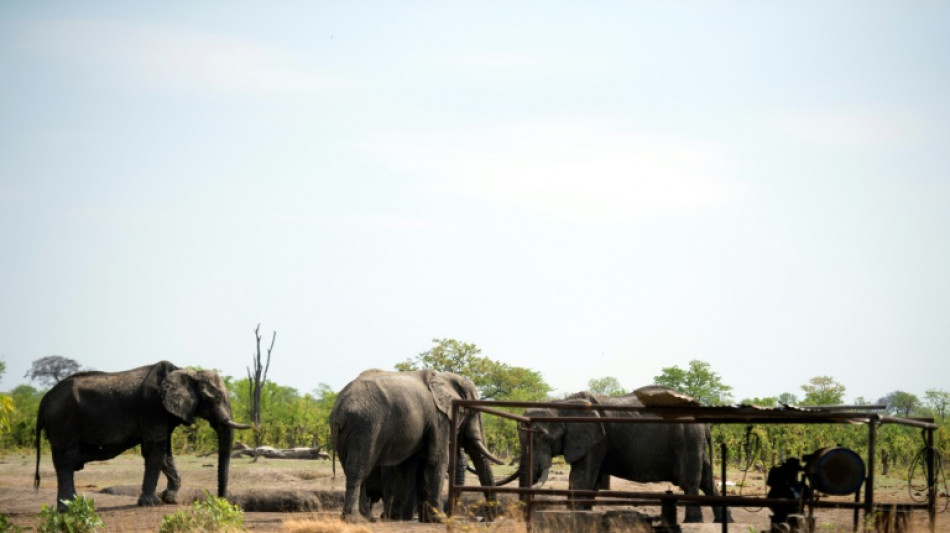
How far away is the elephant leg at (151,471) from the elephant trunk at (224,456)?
1.05m

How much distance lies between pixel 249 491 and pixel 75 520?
21.4 ft

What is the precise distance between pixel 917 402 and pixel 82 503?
92698mm

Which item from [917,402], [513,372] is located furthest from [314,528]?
[917,402]

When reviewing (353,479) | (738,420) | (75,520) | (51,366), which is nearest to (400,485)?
(353,479)

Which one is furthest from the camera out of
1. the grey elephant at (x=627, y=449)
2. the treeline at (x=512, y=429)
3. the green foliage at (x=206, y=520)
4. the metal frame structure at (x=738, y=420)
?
the treeline at (x=512, y=429)

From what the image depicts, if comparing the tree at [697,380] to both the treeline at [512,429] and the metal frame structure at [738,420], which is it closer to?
the treeline at [512,429]

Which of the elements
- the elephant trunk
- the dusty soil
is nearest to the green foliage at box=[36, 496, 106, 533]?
the dusty soil

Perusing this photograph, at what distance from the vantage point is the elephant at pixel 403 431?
19125 mm

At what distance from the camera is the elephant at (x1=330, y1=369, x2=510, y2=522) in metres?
19.1

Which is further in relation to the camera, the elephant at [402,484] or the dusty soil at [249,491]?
the elephant at [402,484]

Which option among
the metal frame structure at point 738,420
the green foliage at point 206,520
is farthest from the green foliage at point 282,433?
the metal frame structure at point 738,420

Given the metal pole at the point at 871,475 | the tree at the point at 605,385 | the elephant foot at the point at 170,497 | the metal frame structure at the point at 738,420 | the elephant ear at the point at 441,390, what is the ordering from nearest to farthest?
the metal pole at the point at 871,475, the metal frame structure at the point at 738,420, the elephant ear at the point at 441,390, the elephant foot at the point at 170,497, the tree at the point at 605,385

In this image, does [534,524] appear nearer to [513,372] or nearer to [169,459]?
[169,459]

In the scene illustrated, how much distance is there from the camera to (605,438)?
2148 centimetres
